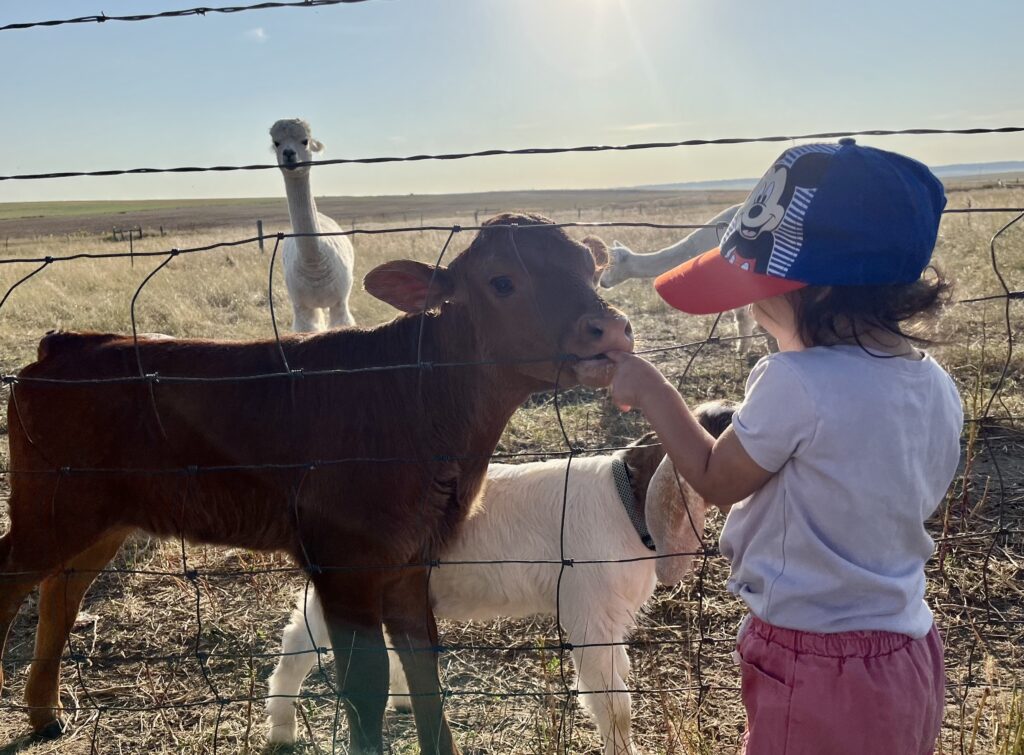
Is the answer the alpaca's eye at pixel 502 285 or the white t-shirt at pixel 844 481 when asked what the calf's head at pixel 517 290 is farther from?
the white t-shirt at pixel 844 481

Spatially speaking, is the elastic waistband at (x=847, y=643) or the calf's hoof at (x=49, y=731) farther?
the calf's hoof at (x=49, y=731)

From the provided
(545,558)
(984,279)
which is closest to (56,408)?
(545,558)

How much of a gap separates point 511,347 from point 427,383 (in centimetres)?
36

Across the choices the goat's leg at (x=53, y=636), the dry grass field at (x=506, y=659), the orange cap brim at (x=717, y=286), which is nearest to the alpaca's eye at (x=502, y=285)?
the dry grass field at (x=506, y=659)

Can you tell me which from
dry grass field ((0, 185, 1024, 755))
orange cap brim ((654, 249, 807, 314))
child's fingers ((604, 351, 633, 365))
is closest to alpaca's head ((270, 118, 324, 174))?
dry grass field ((0, 185, 1024, 755))

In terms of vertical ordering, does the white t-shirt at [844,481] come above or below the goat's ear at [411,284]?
below

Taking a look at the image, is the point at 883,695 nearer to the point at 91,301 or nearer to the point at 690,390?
the point at 690,390

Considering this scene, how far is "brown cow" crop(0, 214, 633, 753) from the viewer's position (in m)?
2.87

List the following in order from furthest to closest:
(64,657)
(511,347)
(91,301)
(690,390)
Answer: (91,301) < (690,390) < (64,657) < (511,347)

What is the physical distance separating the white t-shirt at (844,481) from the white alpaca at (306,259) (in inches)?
290

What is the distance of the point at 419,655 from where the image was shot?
3279 mm

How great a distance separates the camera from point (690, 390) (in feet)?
24.4

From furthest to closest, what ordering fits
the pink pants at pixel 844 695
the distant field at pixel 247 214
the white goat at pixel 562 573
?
the distant field at pixel 247 214 < the white goat at pixel 562 573 < the pink pants at pixel 844 695

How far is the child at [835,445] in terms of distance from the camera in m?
1.70
